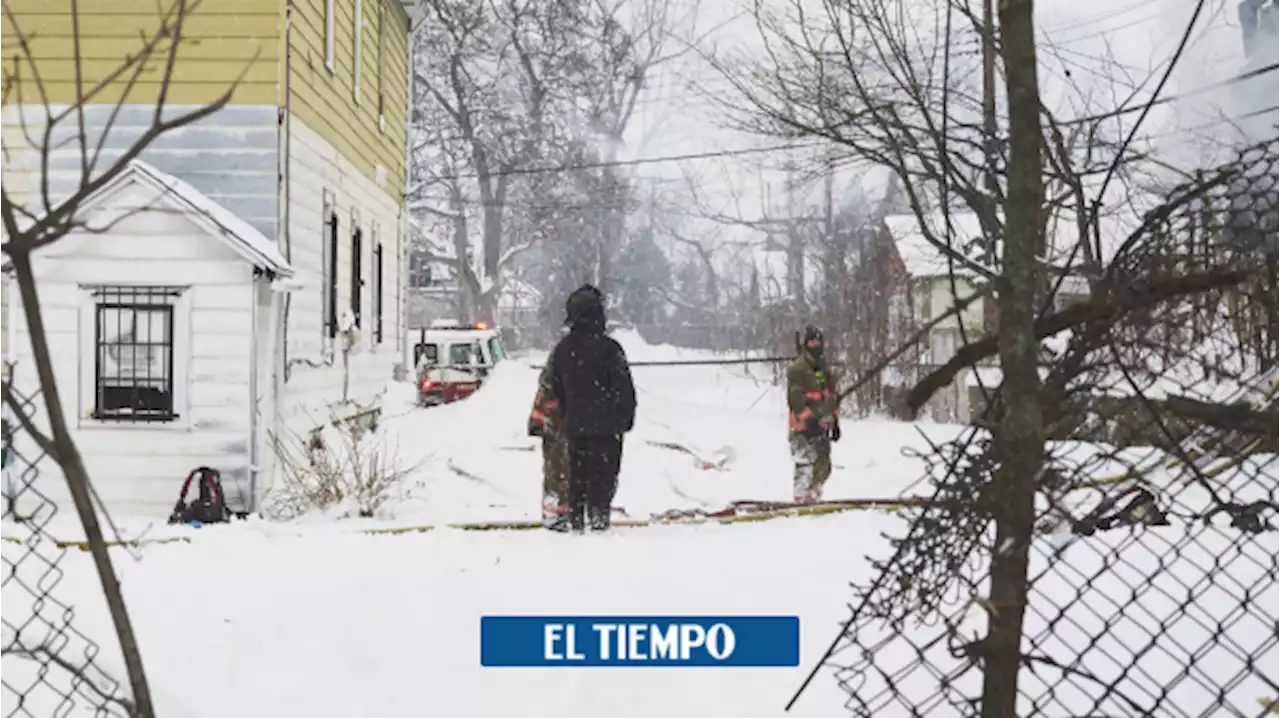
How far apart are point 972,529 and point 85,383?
23.9 ft

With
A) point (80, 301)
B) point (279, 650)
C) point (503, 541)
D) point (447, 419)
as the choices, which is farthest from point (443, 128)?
point (279, 650)

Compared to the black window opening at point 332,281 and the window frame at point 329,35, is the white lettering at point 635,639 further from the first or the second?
the window frame at point 329,35

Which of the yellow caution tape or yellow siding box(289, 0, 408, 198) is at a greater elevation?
yellow siding box(289, 0, 408, 198)

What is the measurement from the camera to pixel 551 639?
3.16 m

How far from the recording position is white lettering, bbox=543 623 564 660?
298cm

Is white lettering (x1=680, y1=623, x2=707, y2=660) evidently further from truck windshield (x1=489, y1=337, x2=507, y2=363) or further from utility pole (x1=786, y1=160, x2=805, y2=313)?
utility pole (x1=786, y1=160, x2=805, y2=313)

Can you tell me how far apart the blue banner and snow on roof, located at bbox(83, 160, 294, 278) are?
457 cm

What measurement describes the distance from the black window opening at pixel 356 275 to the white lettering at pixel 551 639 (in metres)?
7.76

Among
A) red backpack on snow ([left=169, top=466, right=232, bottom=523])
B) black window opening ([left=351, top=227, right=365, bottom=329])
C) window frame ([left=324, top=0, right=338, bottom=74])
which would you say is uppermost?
window frame ([left=324, top=0, right=338, bottom=74])

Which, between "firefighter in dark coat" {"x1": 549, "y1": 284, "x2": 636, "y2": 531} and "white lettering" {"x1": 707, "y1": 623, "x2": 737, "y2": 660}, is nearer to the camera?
"white lettering" {"x1": 707, "y1": 623, "x2": 737, "y2": 660}

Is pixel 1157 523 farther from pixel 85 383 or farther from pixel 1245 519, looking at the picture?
pixel 85 383

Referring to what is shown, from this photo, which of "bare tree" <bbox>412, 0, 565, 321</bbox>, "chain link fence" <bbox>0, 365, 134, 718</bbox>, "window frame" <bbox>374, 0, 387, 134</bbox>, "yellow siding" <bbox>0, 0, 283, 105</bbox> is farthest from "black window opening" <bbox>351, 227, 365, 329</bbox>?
"bare tree" <bbox>412, 0, 565, 321</bbox>

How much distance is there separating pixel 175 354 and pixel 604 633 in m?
5.34

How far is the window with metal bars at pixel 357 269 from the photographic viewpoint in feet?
35.1
